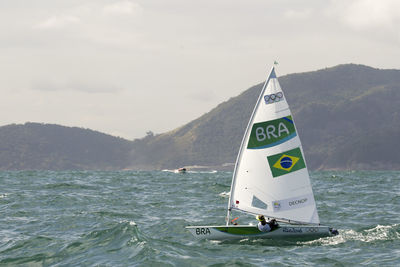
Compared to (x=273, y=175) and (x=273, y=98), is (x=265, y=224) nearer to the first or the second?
(x=273, y=175)

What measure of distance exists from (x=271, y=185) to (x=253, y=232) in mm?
2021

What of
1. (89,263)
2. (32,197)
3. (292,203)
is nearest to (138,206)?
(32,197)

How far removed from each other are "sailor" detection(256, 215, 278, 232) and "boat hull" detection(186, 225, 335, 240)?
142 millimetres

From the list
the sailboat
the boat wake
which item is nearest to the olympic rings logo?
the sailboat

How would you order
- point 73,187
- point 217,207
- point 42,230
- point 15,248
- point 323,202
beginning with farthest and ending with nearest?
point 73,187 → point 323,202 → point 217,207 → point 42,230 → point 15,248

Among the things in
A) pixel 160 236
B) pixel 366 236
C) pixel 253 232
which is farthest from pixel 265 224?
pixel 160 236

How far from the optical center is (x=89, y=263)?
1992 cm

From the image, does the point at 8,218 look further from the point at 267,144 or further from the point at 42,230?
the point at 267,144

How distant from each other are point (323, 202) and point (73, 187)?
2214 cm

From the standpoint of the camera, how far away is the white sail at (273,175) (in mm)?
24638

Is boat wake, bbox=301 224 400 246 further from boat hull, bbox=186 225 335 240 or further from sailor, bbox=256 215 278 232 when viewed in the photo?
sailor, bbox=256 215 278 232

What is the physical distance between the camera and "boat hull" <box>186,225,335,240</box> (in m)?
24.5

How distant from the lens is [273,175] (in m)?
24.9

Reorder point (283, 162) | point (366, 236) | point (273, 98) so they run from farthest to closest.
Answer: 1. point (366, 236)
2. point (283, 162)
3. point (273, 98)
